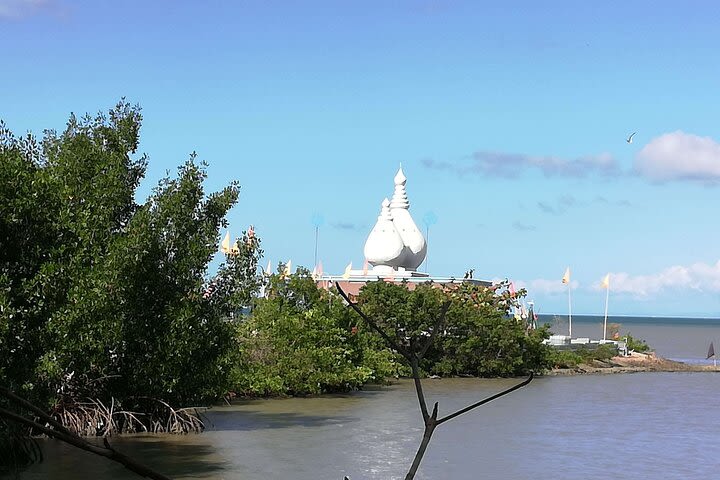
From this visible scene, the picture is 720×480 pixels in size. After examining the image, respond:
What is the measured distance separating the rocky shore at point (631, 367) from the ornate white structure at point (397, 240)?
25.6ft

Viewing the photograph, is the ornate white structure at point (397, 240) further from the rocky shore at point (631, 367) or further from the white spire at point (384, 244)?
the rocky shore at point (631, 367)

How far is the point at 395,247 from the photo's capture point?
129 ft

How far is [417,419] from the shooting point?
19812mm

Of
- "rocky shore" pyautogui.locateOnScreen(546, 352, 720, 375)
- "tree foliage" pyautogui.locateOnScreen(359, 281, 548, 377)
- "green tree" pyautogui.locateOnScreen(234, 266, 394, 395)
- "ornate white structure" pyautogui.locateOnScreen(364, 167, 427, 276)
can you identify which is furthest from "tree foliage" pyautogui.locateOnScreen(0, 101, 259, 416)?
"ornate white structure" pyautogui.locateOnScreen(364, 167, 427, 276)

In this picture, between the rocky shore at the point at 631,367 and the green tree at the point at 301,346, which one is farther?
the rocky shore at the point at 631,367

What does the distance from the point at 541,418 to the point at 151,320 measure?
928cm

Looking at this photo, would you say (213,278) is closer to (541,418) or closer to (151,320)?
(151,320)

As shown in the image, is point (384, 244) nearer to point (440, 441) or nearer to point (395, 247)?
point (395, 247)

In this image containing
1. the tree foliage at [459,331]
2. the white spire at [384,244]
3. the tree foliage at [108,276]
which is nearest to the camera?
the tree foliage at [108,276]

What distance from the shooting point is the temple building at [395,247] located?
3734cm

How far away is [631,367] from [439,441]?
19.8 meters

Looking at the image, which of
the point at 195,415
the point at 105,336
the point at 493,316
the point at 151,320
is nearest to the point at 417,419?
the point at 195,415

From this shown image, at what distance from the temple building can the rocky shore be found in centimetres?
464

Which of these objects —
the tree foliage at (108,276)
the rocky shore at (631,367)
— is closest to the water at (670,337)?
the rocky shore at (631,367)
